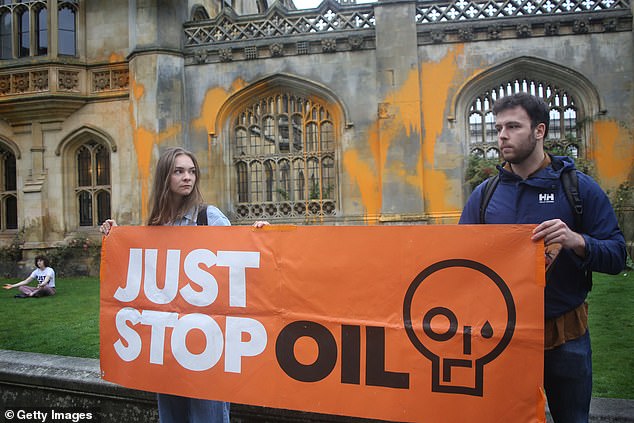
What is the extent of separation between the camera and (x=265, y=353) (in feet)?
8.50

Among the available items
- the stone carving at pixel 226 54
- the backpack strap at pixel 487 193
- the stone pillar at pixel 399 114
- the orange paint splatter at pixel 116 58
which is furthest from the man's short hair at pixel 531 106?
the orange paint splatter at pixel 116 58

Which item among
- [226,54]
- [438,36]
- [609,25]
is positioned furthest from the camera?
[226,54]

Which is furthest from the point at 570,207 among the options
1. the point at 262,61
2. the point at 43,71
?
the point at 43,71

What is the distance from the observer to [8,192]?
46.2 ft

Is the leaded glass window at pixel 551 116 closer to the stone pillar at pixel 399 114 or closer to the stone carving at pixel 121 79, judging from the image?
the stone pillar at pixel 399 114

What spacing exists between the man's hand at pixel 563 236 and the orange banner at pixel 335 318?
0.21m

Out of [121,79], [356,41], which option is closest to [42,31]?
[121,79]

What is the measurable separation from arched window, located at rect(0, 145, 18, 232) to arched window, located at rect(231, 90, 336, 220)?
22.6ft

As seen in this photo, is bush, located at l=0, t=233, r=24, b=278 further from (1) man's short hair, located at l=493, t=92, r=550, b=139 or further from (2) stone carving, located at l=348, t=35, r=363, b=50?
(1) man's short hair, located at l=493, t=92, r=550, b=139

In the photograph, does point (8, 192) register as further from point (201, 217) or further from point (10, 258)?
point (201, 217)

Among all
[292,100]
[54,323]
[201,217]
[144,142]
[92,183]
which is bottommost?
[54,323]

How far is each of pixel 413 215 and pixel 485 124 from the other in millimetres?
2912

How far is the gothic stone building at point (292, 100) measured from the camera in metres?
11.1

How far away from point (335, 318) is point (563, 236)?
118 cm
